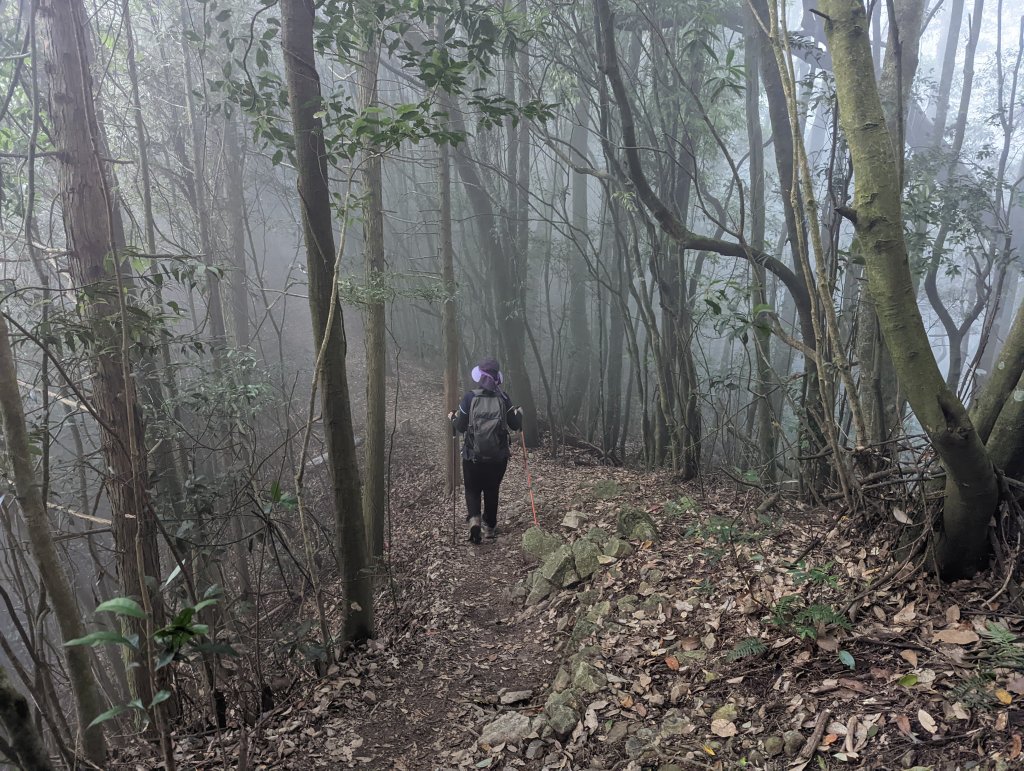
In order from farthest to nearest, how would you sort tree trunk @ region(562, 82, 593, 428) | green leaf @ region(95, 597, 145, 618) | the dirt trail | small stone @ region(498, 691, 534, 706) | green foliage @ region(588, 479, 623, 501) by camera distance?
tree trunk @ region(562, 82, 593, 428) → green foliage @ region(588, 479, 623, 501) → small stone @ region(498, 691, 534, 706) → the dirt trail → green leaf @ region(95, 597, 145, 618)

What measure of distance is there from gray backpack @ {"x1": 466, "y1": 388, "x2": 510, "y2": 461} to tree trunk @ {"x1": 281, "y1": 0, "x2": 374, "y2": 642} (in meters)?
2.02

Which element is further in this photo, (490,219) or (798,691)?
(490,219)

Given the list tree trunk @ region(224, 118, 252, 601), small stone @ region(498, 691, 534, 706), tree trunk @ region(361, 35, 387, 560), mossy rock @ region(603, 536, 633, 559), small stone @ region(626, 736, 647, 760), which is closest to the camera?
small stone @ region(626, 736, 647, 760)

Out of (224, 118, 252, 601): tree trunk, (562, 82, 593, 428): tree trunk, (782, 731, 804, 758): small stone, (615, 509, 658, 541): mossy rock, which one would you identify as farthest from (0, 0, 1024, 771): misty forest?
(224, 118, 252, 601): tree trunk

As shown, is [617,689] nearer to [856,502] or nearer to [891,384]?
[856,502]

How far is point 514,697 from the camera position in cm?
390

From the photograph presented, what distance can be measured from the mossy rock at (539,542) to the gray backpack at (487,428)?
871mm

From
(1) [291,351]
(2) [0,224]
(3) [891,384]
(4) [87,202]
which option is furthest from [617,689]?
(1) [291,351]

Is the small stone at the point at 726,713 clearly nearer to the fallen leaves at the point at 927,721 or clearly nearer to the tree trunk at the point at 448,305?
the fallen leaves at the point at 927,721

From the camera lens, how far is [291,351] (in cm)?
2111

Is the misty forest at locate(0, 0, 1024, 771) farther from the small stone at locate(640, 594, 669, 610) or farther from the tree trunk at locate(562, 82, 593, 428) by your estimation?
the tree trunk at locate(562, 82, 593, 428)

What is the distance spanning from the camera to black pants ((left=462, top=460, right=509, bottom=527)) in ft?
21.1

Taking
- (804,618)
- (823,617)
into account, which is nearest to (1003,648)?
(823,617)

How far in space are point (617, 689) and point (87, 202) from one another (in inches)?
206
